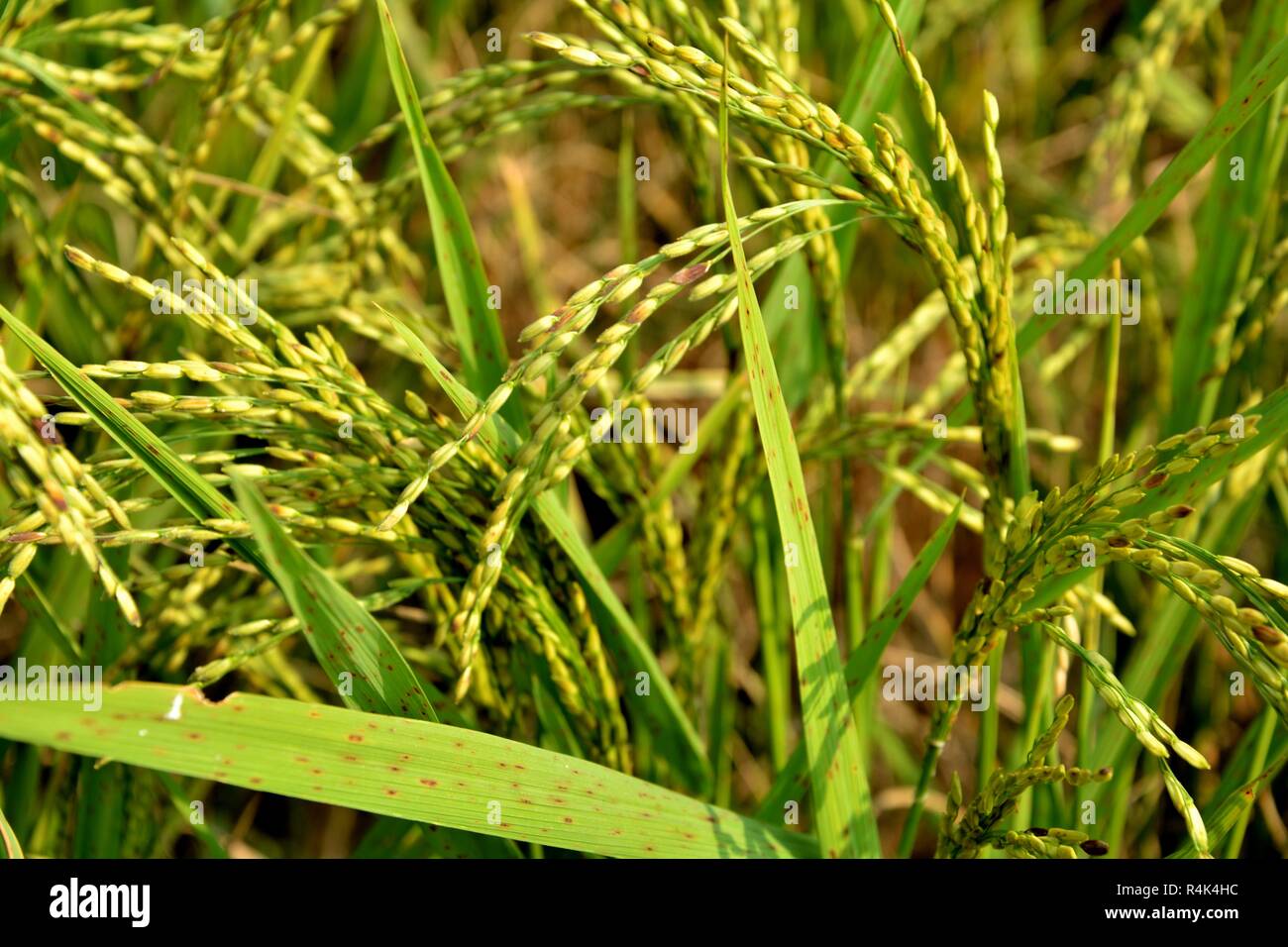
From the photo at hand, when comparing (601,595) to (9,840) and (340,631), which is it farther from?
(9,840)

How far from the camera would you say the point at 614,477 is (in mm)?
1109

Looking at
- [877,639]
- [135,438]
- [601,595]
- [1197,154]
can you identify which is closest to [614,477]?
[601,595]

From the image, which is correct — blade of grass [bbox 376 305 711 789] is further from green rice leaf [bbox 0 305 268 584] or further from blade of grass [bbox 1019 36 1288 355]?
blade of grass [bbox 1019 36 1288 355]

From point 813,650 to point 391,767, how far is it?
348 millimetres

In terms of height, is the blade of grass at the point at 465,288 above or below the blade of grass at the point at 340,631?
above

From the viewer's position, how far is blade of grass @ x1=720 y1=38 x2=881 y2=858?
81 centimetres

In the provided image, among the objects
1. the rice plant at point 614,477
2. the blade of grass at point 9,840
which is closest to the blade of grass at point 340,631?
the rice plant at point 614,477

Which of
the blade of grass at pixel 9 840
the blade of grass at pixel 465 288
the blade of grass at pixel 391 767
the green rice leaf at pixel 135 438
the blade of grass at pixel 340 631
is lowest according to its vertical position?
the blade of grass at pixel 9 840

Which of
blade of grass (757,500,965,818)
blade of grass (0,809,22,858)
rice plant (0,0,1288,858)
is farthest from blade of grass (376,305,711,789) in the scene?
blade of grass (0,809,22,858)

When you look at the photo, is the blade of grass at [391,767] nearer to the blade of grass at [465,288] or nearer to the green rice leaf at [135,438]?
the green rice leaf at [135,438]

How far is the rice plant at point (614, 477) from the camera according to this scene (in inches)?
29.4

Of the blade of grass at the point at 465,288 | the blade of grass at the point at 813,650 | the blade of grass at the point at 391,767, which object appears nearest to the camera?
the blade of grass at the point at 391,767
